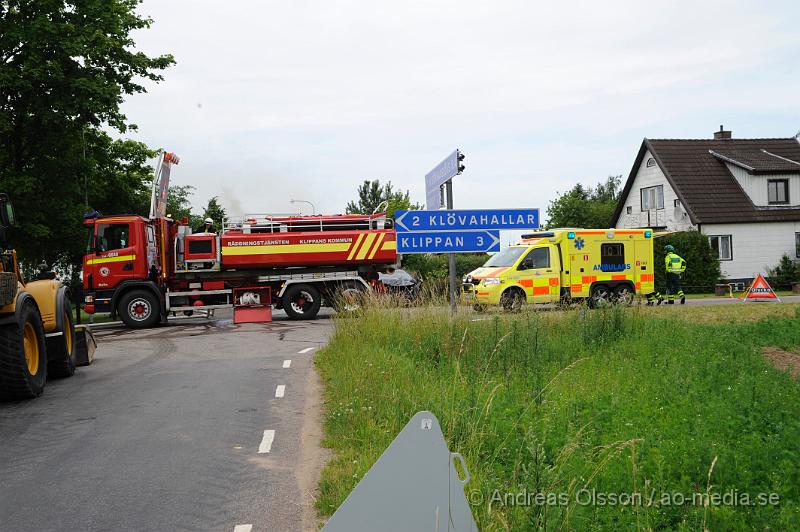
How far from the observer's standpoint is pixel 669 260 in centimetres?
2375

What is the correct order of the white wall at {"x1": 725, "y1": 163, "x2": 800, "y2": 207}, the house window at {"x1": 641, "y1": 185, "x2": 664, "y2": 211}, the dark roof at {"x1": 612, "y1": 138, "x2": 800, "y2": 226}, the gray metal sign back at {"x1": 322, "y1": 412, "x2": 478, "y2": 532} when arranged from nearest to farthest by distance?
the gray metal sign back at {"x1": 322, "y1": 412, "x2": 478, "y2": 532}, the dark roof at {"x1": 612, "y1": 138, "x2": 800, "y2": 226}, the white wall at {"x1": 725, "y1": 163, "x2": 800, "y2": 207}, the house window at {"x1": 641, "y1": 185, "x2": 664, "y2": 211}

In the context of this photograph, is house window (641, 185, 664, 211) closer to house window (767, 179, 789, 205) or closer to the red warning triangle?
house window (767, 179, 789, 205)

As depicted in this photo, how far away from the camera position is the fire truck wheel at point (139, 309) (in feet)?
71.8

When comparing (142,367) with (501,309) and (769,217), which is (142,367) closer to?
(501,309)

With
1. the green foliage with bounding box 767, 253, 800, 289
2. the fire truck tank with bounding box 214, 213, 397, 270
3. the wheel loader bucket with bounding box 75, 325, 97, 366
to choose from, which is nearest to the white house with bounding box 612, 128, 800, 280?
the green foliage with bounding box 767, 253, 800, 289

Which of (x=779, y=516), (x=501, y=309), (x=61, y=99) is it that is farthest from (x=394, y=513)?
(x=61, y=99)

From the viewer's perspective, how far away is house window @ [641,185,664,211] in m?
40.8

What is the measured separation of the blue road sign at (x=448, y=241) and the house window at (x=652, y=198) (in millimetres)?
31761

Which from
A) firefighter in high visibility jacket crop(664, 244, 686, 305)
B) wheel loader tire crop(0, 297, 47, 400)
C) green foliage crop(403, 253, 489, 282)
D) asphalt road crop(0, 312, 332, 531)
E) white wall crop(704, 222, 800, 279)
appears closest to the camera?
asphalt road crop(0, 312, 332, 531)

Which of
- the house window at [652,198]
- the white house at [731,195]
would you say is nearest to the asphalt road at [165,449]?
the white house at [731,195]

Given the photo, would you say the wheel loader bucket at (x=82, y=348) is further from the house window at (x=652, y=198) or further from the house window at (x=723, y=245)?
the house window at (x=652, y=198)

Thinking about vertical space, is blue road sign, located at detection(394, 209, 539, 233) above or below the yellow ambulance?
above

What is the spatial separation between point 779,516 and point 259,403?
6242mm

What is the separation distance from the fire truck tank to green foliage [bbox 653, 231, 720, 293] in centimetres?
1584
